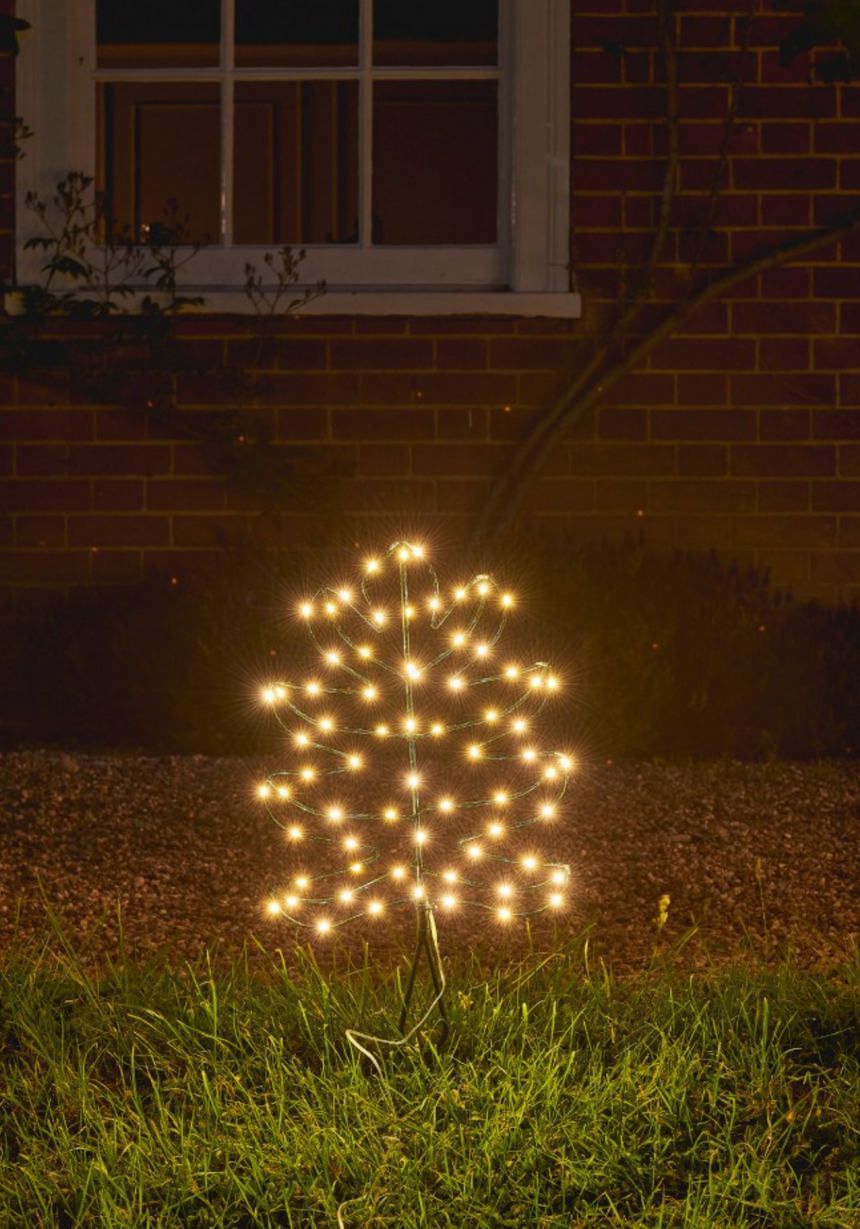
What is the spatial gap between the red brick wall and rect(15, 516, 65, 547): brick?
3.8 inches

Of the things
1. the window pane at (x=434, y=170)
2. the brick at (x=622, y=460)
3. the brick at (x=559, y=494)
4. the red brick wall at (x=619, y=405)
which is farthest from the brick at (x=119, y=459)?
the window pane at (x=434, y=170)

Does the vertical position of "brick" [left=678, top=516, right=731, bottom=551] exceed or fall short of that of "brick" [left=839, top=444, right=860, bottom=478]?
it falls short

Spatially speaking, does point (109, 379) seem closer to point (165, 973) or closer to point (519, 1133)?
point (165, 973)

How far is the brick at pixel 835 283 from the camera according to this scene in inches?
253

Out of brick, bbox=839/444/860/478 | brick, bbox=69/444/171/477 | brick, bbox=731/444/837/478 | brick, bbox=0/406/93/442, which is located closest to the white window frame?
brick, bbox=0/406/93/442

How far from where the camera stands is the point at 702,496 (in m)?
6.45

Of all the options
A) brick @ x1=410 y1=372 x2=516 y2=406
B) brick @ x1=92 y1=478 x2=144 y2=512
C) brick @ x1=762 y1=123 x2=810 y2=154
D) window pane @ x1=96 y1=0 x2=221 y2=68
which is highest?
window pane @ x1=96 y1=0 x2=221 y2=68

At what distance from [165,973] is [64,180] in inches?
155

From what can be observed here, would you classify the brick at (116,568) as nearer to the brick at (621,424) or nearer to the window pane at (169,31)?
the brick at (621,424)

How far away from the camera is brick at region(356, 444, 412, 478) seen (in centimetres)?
643

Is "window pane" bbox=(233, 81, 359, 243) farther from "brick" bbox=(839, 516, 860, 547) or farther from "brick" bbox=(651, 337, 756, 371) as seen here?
"brick" bbox=(839, 516, 860, 547)

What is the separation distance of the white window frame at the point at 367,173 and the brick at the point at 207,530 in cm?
79

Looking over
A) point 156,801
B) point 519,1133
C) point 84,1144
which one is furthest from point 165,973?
point 156,801

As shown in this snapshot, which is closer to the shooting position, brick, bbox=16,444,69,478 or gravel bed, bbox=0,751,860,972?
gravel bed, bbox=0,751,860,972
